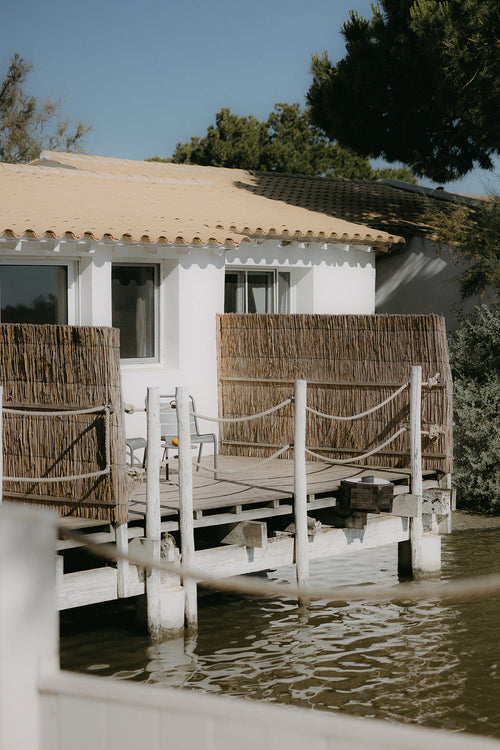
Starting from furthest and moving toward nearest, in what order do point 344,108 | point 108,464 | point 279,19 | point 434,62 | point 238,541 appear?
point 279,19 → point 344,108 → point 434,62 → point 238,541 → point 108,464

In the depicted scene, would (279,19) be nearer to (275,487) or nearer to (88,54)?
(88,54)

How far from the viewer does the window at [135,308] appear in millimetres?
13648

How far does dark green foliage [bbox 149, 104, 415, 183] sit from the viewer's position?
145ft

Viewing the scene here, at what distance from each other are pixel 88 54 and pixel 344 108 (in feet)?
121

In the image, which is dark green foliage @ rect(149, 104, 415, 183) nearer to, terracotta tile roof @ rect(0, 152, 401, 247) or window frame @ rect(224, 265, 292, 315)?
terracotta tile roof @ rect(0, 152, 401, 247)

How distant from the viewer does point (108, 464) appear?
924cm

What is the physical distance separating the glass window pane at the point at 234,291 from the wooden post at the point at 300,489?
4.97 metres

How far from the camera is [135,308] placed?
13844 millimetres

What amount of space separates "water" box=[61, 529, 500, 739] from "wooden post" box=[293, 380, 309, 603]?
59cm

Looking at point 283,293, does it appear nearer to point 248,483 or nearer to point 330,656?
point 248,483

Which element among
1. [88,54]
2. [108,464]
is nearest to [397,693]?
[108,464]

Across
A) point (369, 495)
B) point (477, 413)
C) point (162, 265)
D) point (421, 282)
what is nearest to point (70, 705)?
point (369, 495)

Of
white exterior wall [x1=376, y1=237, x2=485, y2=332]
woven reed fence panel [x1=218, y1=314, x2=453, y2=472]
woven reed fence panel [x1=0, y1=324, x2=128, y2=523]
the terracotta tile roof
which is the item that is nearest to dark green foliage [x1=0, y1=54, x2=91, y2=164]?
the terracotta tile roof

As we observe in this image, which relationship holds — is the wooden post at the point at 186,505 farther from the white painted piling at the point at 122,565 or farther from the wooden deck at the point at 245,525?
the white painted piling at the point at 122,565
